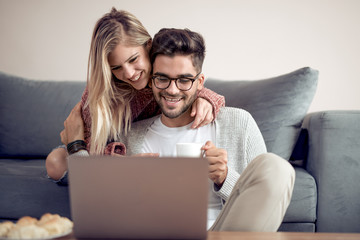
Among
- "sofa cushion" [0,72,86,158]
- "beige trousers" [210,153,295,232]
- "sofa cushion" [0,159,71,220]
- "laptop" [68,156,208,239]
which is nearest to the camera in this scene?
"laptop" [68,156,208,239]

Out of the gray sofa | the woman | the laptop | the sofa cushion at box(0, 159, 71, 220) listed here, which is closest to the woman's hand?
the woman

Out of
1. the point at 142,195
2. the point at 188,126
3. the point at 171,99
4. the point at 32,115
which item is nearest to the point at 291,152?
the point at 188,126

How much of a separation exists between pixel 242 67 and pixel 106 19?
1224 mm

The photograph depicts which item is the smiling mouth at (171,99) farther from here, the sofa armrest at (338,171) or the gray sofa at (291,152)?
the sofa armrest at (338,171)

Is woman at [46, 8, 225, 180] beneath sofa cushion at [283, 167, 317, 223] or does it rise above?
above

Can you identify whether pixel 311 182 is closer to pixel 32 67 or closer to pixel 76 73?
pixel 76 73

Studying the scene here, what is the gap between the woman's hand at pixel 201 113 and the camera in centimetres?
158

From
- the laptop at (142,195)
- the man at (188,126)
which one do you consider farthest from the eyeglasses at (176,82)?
the laptop at (142,195)

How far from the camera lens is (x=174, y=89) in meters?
1.56

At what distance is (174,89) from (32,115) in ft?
3.95

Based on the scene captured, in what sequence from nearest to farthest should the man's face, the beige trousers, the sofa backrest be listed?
the beige trousers → the man's face → the sofa backrest

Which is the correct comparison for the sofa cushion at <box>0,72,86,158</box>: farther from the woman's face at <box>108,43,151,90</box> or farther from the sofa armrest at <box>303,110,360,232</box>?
the sofa armrest at <box>303,110,360,232</box>

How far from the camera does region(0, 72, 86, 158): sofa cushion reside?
234 centimetres

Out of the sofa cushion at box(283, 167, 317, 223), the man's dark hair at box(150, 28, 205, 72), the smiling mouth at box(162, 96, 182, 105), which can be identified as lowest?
the sofa cushion at box(283, 167, 317, 223)
